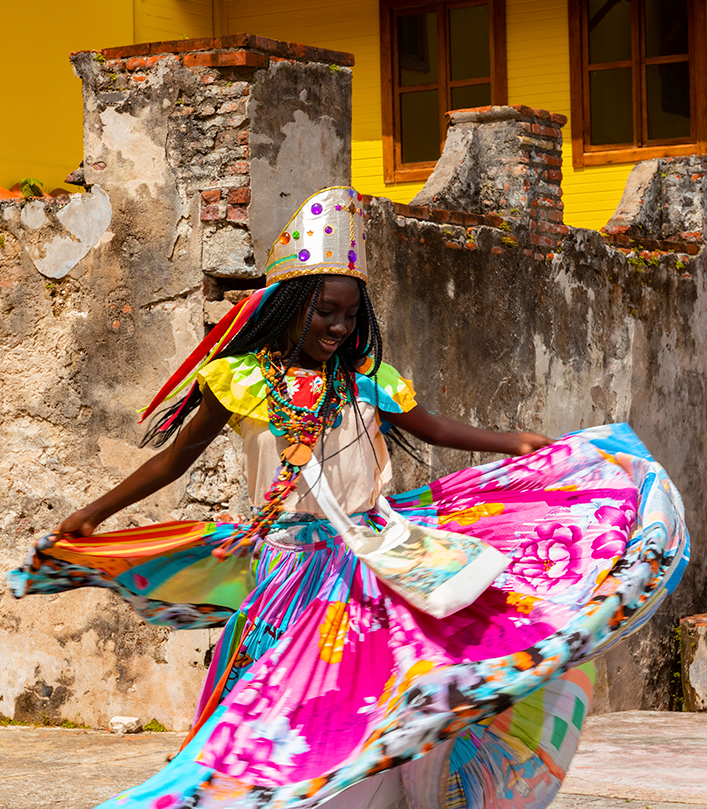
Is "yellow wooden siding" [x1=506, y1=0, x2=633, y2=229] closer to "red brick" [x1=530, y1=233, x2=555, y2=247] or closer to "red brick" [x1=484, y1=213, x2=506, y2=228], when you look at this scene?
"red brick" [x1=530, y1=233, x2=555, y2=247]

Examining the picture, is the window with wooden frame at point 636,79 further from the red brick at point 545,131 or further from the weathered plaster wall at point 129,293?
the weathered plaster wall at point 129,293

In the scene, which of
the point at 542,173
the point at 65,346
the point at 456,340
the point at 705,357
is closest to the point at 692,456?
the point at 705,357

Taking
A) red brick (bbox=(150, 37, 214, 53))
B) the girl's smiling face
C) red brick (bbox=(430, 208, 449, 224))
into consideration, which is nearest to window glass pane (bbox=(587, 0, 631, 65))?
red brick (bbox=(430, 208, 449, 224))

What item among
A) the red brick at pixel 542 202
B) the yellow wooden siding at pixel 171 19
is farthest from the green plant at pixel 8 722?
the yellow wooden siding at pixel 171 19

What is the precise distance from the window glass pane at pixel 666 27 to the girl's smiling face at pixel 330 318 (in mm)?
9162

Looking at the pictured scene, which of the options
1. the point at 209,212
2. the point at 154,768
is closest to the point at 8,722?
the point at 154,768

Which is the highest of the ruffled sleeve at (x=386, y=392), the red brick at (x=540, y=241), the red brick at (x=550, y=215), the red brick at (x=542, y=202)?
the red brick at (x=542, y=202)

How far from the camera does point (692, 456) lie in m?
8.36

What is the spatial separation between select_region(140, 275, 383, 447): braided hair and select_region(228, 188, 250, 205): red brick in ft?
5.62

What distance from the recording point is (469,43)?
39.8 ft

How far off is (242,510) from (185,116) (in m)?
1.66

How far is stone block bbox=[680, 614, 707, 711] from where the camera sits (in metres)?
7.77

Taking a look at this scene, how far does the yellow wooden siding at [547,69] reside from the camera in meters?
11.5

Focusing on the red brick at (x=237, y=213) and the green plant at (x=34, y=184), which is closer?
the red brick at (x=237, y=213)
